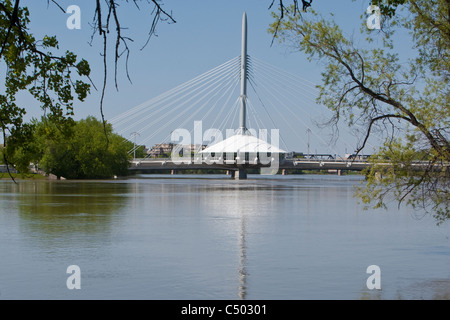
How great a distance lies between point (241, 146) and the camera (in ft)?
281

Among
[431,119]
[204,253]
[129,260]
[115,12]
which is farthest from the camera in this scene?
[204,253]

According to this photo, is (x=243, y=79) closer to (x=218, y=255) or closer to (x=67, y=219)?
(x=67, y=219)

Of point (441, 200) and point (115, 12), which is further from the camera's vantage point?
point (441, 200)

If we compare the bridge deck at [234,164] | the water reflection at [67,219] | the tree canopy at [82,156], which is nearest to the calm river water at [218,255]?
the water reflection at [67,219]

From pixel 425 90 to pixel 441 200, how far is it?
2.37 m

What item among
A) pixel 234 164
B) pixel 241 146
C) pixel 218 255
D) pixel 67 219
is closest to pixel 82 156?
pixel 241 146

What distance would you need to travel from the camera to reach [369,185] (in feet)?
44.7

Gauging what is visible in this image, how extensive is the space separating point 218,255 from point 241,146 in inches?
2736

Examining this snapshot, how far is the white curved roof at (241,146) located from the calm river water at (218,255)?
2197 inches

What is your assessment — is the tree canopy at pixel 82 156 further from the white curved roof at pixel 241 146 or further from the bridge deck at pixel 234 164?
the white curved roof at pixel 241 146
